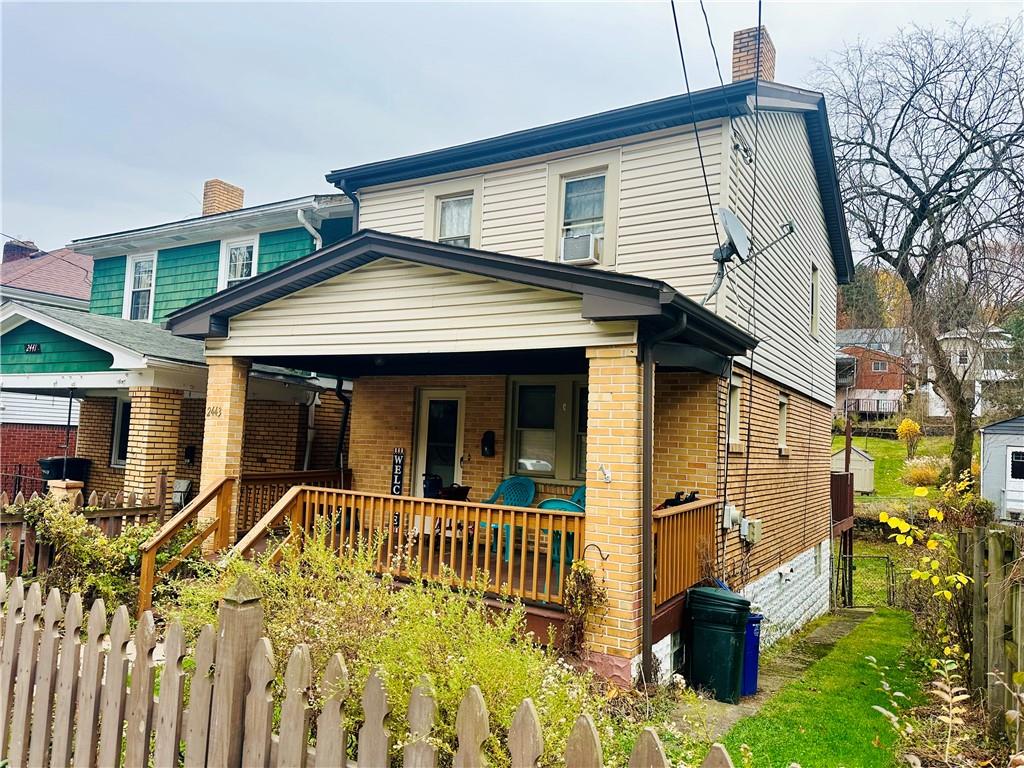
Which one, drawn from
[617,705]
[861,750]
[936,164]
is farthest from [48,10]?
[936,164]

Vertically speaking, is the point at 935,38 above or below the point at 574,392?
above

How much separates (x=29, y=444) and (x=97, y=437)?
7.24 metres

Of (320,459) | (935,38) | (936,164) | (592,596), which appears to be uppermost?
(935,38)

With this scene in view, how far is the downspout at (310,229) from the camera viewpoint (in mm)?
12633

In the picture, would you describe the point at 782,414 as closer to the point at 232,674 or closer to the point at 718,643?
the point at 718,643

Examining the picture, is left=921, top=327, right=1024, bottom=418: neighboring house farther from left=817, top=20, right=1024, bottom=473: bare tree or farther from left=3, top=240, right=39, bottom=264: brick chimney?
left=3, top=240, right=39, bottom=264: brick chimney

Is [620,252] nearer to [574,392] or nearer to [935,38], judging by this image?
[574,392]

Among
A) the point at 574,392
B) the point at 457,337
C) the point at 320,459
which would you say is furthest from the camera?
the point at 320,459

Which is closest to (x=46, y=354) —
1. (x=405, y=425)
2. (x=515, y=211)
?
(x=405, y=425)

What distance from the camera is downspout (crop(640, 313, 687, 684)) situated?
6102 millimetres

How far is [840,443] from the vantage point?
35.2m

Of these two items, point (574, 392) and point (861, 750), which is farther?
point (574, 392)

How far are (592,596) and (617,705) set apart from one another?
0.90 metres

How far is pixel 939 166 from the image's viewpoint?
25734 mm
